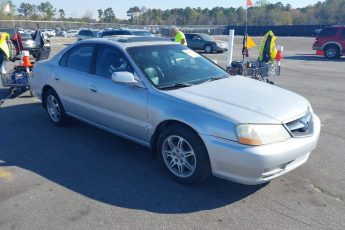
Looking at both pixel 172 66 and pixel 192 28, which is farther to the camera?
pixel 192 28

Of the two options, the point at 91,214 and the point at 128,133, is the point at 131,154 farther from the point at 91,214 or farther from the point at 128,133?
the point at 91,214

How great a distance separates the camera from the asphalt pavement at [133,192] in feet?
9.93

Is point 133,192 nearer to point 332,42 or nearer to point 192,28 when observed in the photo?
point 332,42

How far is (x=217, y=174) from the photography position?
3348 mm

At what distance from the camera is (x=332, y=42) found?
18.2 meters

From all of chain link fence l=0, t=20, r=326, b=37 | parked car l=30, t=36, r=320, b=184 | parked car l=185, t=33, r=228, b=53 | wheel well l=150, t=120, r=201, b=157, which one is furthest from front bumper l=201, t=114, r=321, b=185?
chain link fence l=0, t=20, r=326, b=37

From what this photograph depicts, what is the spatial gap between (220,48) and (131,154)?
18956mm

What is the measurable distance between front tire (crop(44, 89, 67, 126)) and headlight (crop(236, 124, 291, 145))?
11.6ft

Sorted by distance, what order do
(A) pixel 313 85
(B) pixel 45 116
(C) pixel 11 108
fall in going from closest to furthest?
(B) pixel 45 116
(C) pixel 11 108
(A) pixel 313 85

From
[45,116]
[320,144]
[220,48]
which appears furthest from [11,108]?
[220,48]

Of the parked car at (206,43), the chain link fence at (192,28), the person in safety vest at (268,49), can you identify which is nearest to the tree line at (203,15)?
the chain link fence at (192,28)

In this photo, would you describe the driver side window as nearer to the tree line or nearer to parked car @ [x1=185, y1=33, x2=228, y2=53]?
parked car @ [x1=185, y1=33, x2=228, y2=53]

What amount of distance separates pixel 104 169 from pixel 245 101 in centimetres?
197

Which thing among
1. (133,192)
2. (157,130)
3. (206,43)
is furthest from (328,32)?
(133,192)
